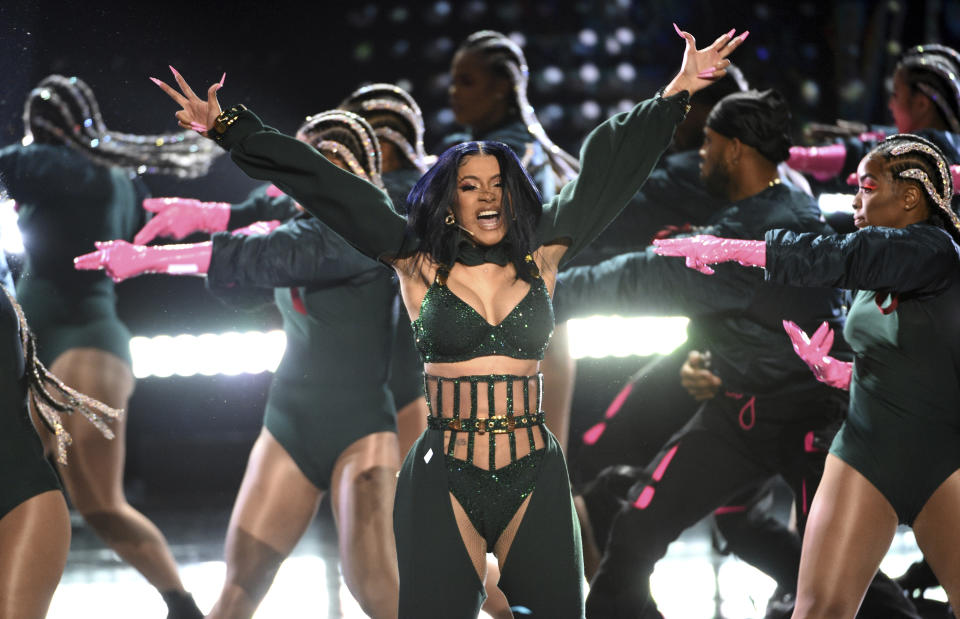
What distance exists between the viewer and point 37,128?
4906 mm

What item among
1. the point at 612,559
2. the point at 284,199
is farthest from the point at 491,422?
the point at 284,199

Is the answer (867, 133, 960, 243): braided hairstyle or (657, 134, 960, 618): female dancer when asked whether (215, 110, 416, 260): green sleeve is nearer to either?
(657, 134, 960, 618): female dancer

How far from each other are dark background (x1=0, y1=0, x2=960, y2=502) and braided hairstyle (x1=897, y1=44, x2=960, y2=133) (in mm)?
1778

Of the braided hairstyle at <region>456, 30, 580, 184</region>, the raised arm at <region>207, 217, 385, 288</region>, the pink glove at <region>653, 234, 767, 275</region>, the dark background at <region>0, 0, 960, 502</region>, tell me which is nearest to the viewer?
the pink glove at <region>653, 234, 767, 275</region>

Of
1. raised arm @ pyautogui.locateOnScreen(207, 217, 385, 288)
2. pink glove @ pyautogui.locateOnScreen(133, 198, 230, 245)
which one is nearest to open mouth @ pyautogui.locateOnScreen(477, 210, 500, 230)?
raised arm @ pyautogui.locateOnScreen(207, 217, 385, 288)

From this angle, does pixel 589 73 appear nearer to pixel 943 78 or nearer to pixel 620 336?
pixel 620 336

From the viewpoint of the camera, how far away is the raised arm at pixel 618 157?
305 centimetres

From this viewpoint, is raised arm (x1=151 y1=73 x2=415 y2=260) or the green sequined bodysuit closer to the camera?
the green sequined bodysuit

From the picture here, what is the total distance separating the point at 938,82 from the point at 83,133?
3733 mm

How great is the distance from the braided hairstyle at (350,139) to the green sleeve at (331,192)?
3.13 ft

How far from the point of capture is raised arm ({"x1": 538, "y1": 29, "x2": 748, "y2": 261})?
3.05m

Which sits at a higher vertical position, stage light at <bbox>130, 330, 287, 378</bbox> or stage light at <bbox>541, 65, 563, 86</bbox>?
stage light at <bbox>541, 65, 563, 86</bbox>

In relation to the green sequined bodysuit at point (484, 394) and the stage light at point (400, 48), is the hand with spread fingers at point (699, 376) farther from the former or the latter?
the stage light at point (400, 48)

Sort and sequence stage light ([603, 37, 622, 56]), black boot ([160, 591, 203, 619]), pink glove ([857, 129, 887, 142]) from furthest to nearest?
stage light ([603, 37, 622, 56])
pink glove ([857, 129, 887, 142])
black boot ([160, 591, 203, 619])
